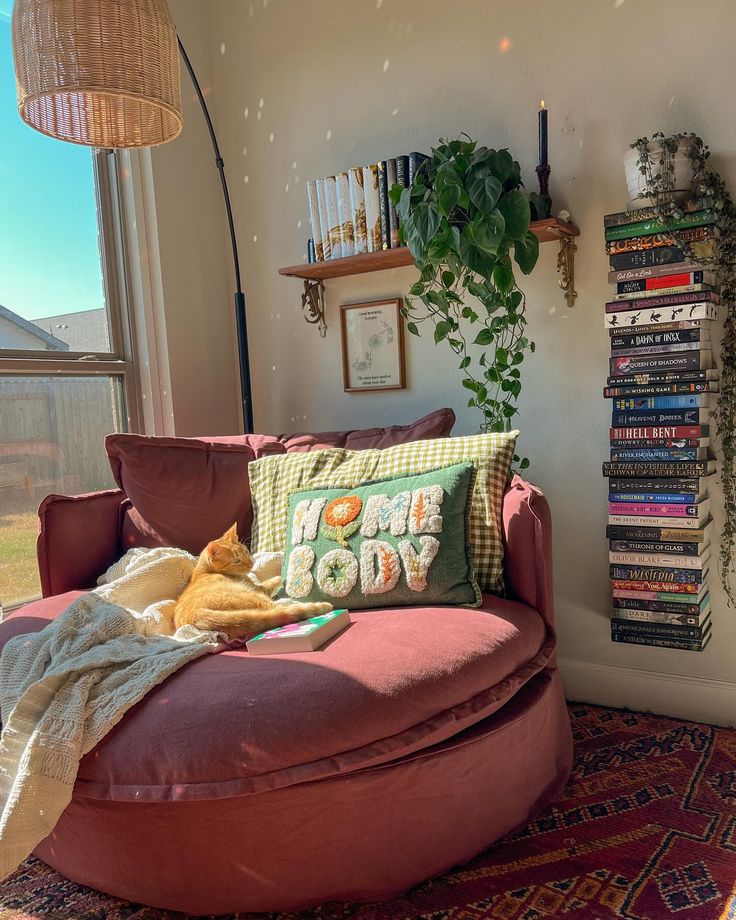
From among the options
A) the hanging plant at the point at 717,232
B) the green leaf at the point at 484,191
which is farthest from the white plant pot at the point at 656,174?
the green leaf at the point at 484,191

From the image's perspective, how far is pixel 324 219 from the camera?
254cm

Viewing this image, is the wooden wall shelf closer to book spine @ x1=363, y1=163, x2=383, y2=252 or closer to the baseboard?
book spine @ x1=363, y1=163, x2=383, y2=252

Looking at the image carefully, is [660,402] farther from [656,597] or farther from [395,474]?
[395,474]

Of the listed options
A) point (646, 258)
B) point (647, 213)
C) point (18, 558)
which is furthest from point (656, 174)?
point (18, 558)

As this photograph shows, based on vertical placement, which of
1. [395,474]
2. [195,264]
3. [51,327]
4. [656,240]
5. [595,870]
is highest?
[195,264]

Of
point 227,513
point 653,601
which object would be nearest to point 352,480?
point 227,513

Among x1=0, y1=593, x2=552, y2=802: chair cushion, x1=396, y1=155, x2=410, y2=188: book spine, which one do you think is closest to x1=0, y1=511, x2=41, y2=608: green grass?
x1=0, y1=593, x2=552, y2=802: chair cushion

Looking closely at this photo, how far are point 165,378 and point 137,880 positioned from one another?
1816mm

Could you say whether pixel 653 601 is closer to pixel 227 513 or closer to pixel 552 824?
pixel 552 824

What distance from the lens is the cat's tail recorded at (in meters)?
1.57

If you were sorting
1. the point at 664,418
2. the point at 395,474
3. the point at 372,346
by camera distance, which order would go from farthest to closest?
the point at 372,346 < the point at 664,418 < the point at 395,474

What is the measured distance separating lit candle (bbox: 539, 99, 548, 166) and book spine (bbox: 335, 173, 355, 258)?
65 cm

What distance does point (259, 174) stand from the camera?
289 centimetres

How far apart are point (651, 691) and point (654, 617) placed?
1.07ft
